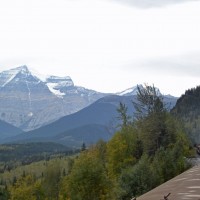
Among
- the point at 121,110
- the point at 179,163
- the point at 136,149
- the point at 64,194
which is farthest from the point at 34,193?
the point at 179,163

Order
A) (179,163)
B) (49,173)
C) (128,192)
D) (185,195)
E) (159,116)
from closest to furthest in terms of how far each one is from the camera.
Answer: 1. (185,195)
2. (128,192)
3. (179,163)
4. (159,116)
5. (49,173)

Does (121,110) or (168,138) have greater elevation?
(121,110)

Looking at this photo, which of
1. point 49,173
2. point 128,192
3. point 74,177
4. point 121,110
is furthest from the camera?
point 49,173

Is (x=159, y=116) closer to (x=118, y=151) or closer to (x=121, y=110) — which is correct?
(x=118, y=151)

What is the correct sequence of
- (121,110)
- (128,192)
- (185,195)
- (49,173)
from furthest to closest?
(49,173) → (121,110) → (128,192) → (185,195)

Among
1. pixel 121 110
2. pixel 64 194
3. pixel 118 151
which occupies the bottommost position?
pixel 64 194

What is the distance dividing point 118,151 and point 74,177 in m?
11.3

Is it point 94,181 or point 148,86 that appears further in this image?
point 148,86

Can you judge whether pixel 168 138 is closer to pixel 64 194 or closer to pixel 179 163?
pixel 179 163

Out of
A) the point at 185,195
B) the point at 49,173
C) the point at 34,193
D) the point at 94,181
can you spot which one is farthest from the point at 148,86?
the point at 49,173

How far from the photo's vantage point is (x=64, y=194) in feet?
361

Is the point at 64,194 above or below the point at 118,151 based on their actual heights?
below

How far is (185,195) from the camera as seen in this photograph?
104 feet

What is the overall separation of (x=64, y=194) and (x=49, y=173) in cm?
5023
